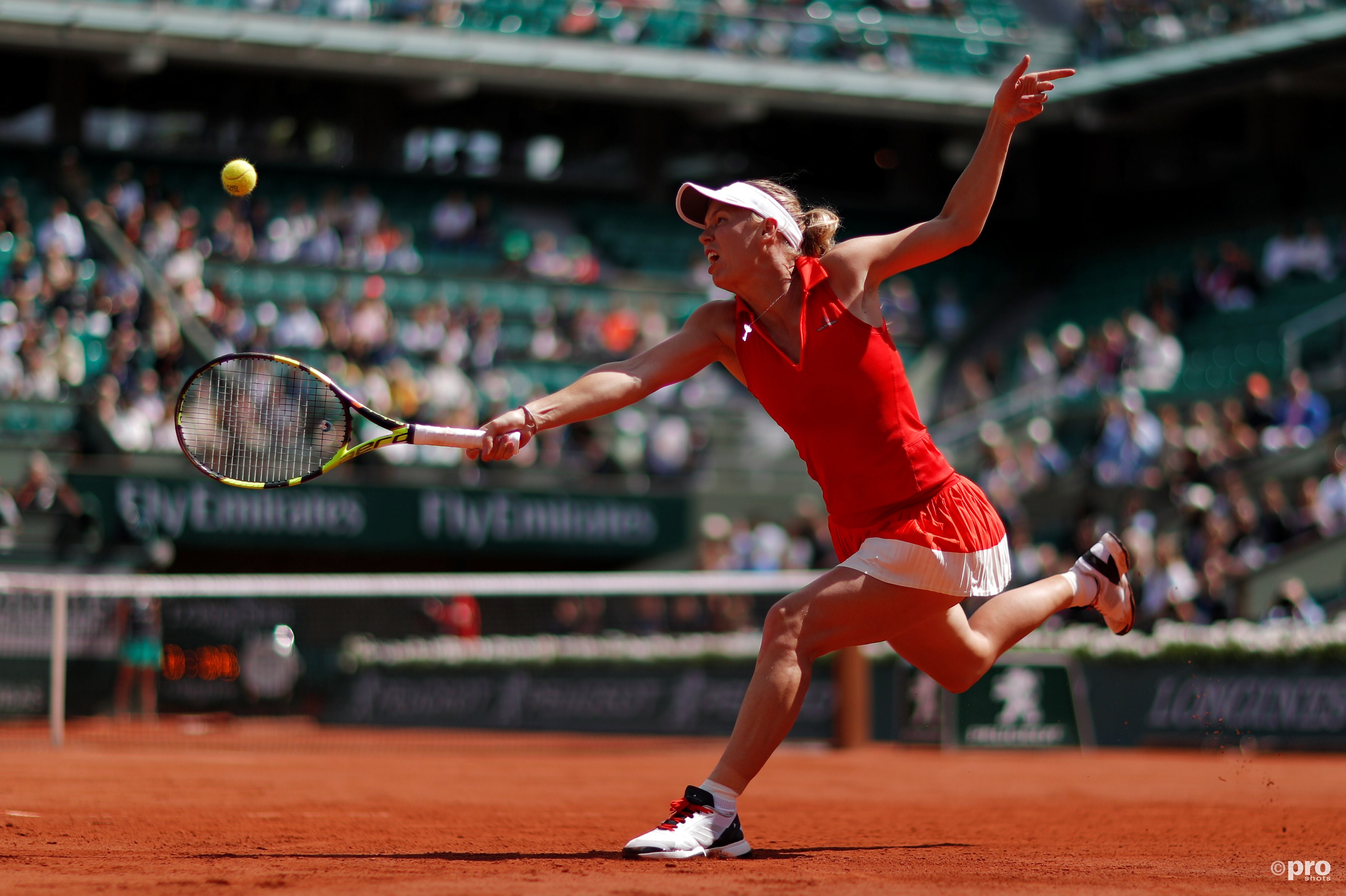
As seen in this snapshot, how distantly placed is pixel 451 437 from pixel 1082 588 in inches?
99.3

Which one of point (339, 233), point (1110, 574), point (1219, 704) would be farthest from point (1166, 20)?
point (1110, 574)

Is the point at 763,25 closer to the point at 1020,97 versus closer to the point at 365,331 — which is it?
the point at 365,331

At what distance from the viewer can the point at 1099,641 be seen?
15.0 m

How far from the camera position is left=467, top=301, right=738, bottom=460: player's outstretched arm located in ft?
17.8

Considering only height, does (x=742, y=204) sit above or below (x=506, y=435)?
above

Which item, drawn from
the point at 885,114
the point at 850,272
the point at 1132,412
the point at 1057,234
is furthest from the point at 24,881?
the point at 1057,234

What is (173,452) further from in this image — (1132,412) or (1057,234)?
(1057,234)

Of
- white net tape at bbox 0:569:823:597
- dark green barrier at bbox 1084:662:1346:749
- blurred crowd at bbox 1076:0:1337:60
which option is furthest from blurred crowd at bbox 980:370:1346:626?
blurred crowd at bbox 1076:0:1337:60

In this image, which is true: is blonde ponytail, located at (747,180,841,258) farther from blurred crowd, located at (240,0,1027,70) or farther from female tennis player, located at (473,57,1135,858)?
blurred crowd, located at (240,0,1027,70)

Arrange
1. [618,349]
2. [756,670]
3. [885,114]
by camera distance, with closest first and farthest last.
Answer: [756,670] < [618,349] < [885,114]

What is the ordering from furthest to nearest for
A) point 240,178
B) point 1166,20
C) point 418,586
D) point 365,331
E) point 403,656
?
point 1166,20
point 365,331
point 403,656
point 418,586
point 240,178

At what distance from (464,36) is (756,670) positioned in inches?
768

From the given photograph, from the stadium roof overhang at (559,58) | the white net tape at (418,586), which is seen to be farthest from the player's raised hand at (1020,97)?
the stadium roof overhang at (559,58)

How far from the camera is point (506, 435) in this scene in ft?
17.6
